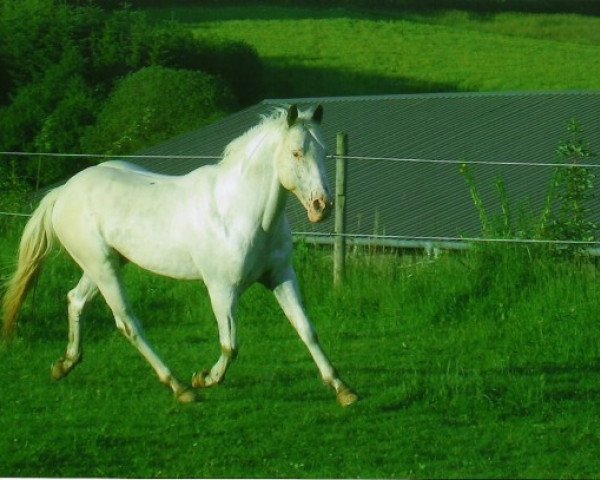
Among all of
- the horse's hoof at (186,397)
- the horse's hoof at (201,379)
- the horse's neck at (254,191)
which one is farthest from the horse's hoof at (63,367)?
the horse's neck at (254,191)

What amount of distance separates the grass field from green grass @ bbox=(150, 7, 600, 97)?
21.2m

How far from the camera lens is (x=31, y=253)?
8859 mm

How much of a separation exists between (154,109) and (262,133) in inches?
673

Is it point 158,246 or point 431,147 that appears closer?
point 158,246

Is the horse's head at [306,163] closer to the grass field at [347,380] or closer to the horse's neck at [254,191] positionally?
the horse's neck at [254,191]

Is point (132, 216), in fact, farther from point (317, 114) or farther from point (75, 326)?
point (317, 114)

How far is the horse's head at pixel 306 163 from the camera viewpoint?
7329 mm

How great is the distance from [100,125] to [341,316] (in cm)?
1597

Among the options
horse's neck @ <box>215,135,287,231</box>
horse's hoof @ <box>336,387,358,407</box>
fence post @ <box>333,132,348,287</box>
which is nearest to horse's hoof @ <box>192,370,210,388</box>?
horse's hoof @ <box>336,387,358,407</box>

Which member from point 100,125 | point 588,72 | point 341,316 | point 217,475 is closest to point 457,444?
point 217,475

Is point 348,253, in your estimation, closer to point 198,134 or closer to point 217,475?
point 217,475

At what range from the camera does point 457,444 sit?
7.20m

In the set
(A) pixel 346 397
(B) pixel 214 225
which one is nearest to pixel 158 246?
(B) pixel 214 225

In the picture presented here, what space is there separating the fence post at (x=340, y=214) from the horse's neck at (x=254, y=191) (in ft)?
10.7
